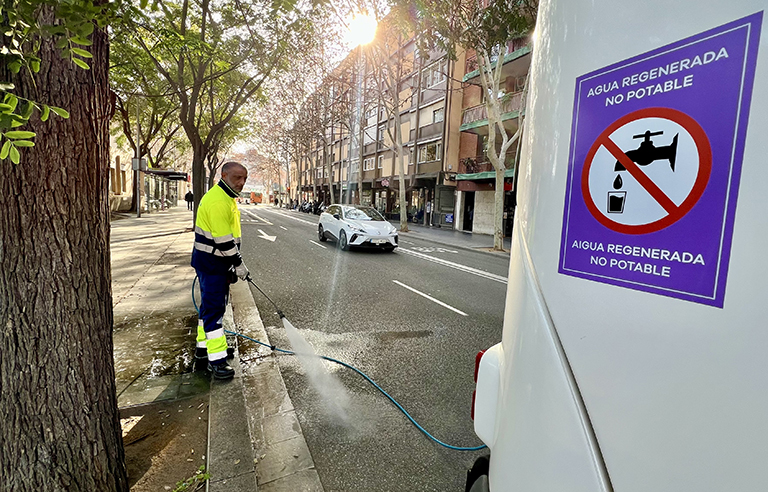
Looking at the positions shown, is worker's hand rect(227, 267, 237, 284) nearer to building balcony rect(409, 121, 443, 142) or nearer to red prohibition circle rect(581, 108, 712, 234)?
red prohibition circle rect(581, 108, 712, 234)

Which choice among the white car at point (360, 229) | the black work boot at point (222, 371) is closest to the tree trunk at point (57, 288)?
the black work boot at point (222, 371)

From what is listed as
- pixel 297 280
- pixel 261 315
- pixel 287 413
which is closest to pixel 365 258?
pixel 297 280

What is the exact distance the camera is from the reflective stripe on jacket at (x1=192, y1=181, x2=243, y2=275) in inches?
141

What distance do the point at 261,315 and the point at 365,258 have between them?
566cm

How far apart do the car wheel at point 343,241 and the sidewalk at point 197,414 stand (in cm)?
713

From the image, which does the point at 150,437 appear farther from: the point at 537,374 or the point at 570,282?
the point at 570,282

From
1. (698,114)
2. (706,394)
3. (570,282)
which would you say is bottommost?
(706,394)

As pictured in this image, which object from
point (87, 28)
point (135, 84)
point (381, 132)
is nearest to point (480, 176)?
point (381, 132)

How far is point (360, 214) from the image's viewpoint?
13.5 m

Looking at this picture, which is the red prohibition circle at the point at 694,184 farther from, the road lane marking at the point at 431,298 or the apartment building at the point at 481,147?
the apartment building at the point at 481,147

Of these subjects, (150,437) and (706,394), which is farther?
(150,437)

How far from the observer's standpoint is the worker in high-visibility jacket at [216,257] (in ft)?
11.8

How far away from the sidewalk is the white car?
6776 millimetres

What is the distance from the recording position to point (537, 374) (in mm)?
1055
